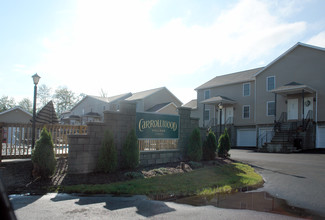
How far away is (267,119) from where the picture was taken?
26719 mm

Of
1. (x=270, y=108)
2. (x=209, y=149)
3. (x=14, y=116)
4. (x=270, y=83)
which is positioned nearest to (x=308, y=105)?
(x=270, y=108)

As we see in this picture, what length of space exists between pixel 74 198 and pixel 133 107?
15.6 feet

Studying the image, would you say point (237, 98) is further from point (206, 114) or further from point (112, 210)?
point (112, 210)

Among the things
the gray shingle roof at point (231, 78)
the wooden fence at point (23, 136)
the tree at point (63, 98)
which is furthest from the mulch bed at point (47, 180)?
the tree at point (63, 98)

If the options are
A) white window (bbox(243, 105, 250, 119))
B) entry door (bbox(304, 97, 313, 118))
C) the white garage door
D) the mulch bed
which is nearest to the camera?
the mulch bed

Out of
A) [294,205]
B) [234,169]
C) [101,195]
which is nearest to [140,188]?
[101,195]

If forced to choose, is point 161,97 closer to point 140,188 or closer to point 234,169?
point 234,169

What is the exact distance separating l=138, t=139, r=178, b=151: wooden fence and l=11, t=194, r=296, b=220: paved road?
14.7ft

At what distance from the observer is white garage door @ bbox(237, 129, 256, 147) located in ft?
93.7

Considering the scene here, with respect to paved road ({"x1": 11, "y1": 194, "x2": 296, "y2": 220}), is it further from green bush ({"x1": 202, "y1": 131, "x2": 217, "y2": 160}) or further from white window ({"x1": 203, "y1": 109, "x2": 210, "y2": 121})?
white window ({"x1": 203, "y1": 109, "x2": 210, "y2": 121})

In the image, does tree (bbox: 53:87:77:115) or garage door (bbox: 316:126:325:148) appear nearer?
garage door (bbox: 316:126:325:148)

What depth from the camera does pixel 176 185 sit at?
7.36m

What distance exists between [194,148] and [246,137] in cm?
1931

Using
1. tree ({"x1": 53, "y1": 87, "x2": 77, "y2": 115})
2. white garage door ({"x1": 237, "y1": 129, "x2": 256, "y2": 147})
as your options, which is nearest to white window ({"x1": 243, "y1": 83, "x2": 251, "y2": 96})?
white garage door ({"x1": 237, "y1": 129, "x2": 256, "y2": 147})
